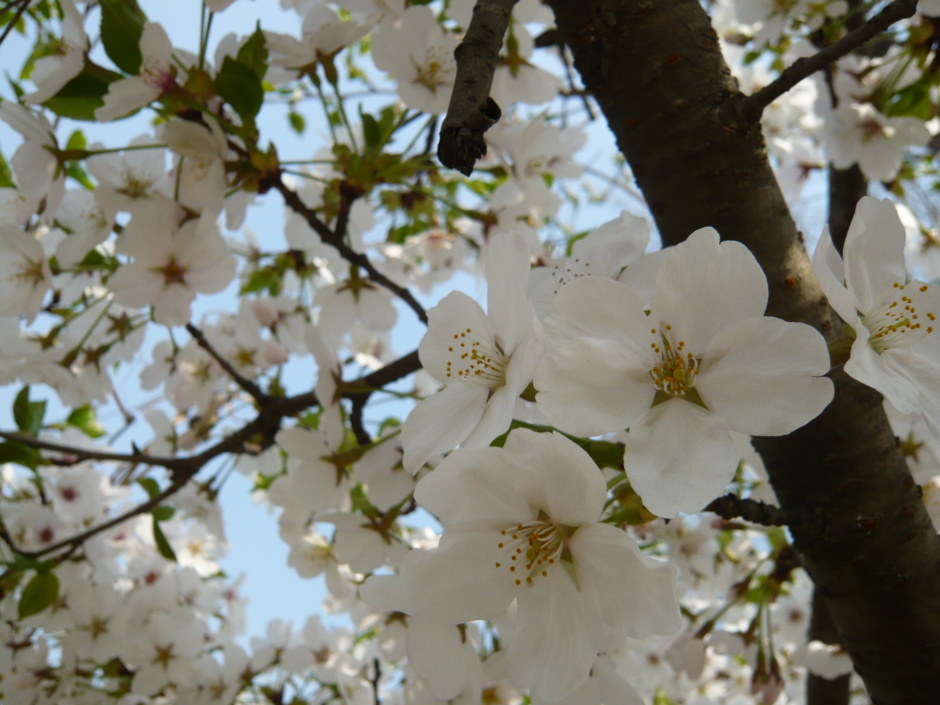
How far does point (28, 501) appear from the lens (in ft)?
6.19

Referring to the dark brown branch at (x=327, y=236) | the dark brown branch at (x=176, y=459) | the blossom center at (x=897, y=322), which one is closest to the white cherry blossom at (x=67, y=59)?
the dark brown branch at (x=327, y=236)

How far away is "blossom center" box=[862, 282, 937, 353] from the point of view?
2.04 feet

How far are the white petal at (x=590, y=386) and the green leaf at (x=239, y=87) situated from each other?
0.65 metres

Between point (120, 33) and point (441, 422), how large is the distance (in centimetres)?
74

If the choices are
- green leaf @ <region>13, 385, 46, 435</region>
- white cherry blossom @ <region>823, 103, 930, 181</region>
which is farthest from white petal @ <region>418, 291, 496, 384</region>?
white cherry blossom @ <region>823, 103, 930, 181</region>

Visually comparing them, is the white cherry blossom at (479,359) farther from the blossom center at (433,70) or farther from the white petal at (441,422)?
the blossom center at (433,70)

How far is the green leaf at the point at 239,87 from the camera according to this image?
0.96 meters

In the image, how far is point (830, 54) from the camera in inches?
27.8

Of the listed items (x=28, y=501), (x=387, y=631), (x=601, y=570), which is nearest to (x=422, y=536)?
(x=387, y=631)

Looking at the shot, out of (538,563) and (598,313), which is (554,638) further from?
(598,313)

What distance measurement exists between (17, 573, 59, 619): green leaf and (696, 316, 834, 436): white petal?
131 centimetres

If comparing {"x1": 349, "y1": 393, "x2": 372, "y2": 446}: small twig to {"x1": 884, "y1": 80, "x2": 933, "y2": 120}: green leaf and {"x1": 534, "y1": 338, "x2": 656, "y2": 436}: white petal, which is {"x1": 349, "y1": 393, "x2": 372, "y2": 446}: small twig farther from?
{"x1": 884, "y1": 80, "x2": 933, "y2": 120}: green leaf

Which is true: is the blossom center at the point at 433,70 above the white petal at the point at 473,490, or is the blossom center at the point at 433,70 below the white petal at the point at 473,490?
above

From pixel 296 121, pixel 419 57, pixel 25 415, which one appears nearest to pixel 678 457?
pixel 419 57
